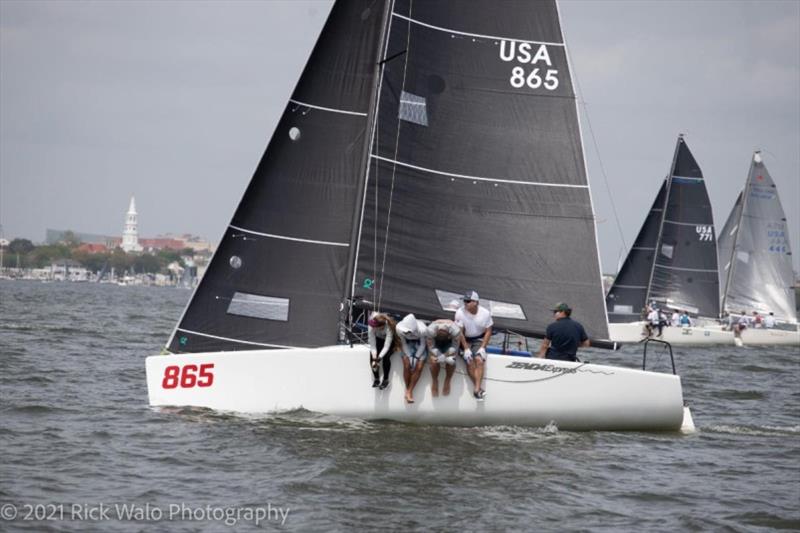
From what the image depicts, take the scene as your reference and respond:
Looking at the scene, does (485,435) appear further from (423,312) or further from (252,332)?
(252,332)

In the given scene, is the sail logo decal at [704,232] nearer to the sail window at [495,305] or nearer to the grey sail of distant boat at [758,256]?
the grey sail of distant boat at [758,256]

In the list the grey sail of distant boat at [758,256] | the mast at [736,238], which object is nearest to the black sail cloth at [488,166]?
the mast at [736,238]

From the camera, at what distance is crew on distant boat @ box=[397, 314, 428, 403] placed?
1195 cm

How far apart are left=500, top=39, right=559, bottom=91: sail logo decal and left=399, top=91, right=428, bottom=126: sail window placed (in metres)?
Result: 1.01

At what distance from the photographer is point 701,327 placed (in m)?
40.2

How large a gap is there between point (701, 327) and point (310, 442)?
31.0 metres

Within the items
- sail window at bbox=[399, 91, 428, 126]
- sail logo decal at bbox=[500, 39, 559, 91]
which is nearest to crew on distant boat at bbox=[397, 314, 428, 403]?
sail window at bbox=[399, 91, 428, 126]

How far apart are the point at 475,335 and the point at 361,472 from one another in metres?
2.67

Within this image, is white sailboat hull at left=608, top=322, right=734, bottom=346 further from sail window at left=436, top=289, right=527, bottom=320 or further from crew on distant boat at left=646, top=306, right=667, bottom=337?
sail window at left=436, top=289, right=527, bottom=320

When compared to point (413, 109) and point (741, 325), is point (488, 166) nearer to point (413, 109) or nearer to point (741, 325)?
point (413, 109)

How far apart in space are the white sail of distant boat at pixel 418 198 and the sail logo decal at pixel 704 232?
28.7 meters

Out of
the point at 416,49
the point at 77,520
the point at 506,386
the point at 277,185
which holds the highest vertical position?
the point at 416,49

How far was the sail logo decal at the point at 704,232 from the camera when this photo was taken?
40812 millimetres

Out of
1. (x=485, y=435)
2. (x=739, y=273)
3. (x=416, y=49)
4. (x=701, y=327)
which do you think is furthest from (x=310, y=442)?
(x=739, y=273)
